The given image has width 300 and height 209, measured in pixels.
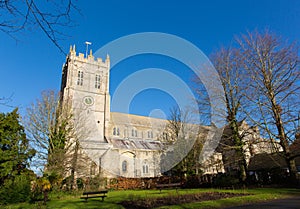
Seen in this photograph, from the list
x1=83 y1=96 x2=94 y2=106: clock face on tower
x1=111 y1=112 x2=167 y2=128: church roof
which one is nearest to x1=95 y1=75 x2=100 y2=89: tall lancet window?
x1=83 y1=96 x2=94 y2=106: clock face on tower

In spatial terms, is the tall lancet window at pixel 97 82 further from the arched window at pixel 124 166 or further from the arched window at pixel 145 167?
the arched window at pixel 145 167

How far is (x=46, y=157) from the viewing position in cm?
2222

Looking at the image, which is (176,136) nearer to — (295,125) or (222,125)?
(222,125)

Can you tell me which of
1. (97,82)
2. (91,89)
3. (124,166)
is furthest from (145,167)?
(97,82)

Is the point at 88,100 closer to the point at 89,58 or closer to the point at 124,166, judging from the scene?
the point at 89,58

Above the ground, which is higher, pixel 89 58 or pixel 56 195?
pixel 89 58

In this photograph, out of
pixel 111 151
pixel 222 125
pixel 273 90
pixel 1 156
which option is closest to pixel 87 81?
pixel 111 151

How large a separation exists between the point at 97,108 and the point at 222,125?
28.6m

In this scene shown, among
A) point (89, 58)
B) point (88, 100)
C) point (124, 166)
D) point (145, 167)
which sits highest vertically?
point (89, 58)

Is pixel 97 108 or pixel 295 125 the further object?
pixel 97 108

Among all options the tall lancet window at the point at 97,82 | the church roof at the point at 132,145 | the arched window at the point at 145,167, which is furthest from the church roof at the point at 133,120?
the arched window at the point at 145,167

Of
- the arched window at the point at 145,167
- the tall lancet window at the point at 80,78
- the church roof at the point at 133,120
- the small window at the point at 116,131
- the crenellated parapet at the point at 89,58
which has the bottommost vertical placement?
the arched window at the point at 145,167

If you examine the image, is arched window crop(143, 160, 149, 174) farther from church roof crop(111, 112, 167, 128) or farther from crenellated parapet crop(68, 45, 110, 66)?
crenellated parapet crop(68, 45, 110, 66)

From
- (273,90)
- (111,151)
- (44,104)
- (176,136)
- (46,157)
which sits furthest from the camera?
(111,151)
